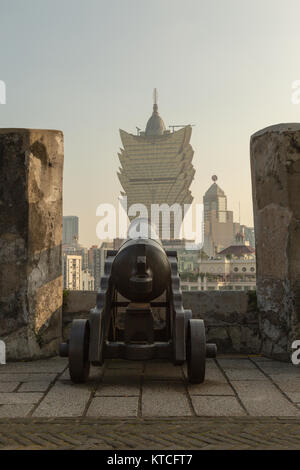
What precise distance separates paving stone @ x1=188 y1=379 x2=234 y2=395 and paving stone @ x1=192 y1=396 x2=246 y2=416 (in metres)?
A: 0.15

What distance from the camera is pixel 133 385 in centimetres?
401

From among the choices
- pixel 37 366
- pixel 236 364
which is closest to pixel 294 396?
pixel 236 364

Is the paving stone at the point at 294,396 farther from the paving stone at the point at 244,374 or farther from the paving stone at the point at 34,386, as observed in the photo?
the paving stone at the point at 34,386

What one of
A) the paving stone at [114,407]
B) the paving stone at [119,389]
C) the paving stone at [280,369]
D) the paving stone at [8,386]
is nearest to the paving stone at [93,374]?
the paving stone at [119,389]

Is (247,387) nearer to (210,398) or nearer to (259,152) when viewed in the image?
(210,398)

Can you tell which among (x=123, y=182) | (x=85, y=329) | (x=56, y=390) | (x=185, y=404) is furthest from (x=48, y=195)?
(x=123, y=182)

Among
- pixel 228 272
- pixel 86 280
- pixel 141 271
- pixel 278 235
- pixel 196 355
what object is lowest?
pixel 86 280

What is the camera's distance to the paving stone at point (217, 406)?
3.19 metres

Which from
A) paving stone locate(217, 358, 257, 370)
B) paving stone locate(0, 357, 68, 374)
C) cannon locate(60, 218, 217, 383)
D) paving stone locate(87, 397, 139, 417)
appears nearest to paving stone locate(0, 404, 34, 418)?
paving stone locate(87, 397, 139, 417)

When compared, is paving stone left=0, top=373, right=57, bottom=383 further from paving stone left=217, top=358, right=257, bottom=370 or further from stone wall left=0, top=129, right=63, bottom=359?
paving stone left=217, top=358, right=257, bottom=370

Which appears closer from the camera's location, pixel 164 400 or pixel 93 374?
pixel 164 400

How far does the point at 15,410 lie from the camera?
3.24 meters

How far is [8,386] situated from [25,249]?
1.60m

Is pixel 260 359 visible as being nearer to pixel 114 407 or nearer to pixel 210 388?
pixel 210 388
